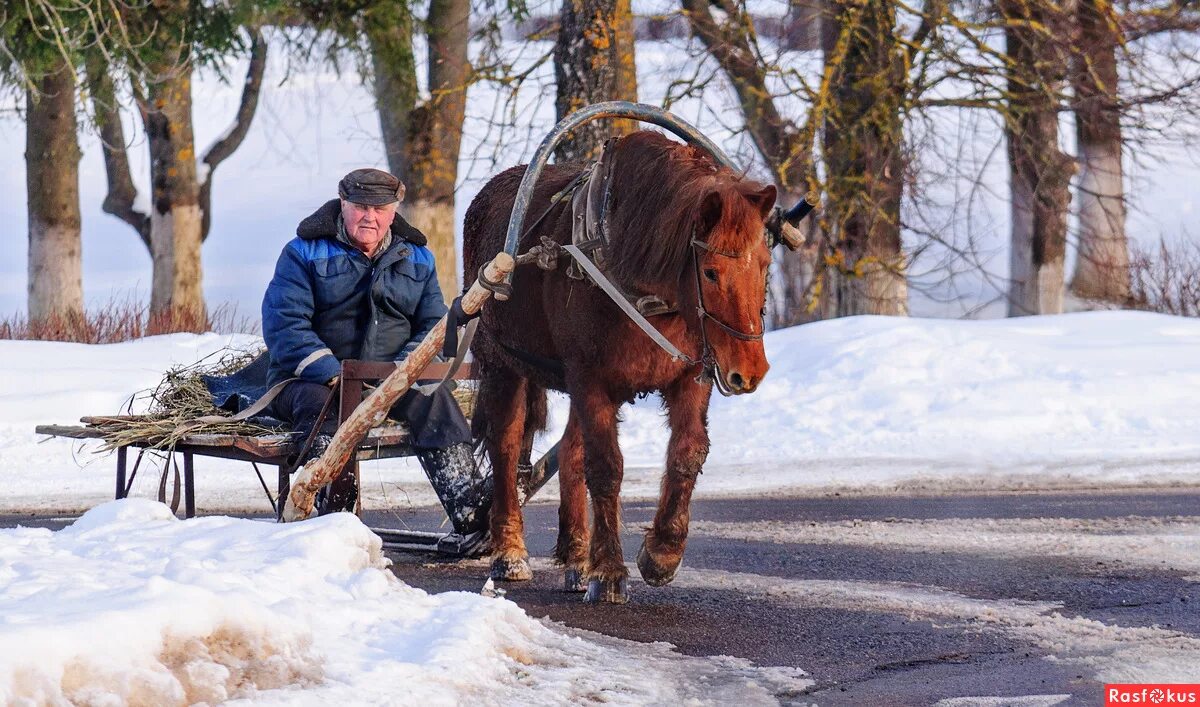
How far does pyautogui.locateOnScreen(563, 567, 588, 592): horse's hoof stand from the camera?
6.19 meters

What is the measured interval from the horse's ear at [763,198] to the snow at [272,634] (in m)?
1.63

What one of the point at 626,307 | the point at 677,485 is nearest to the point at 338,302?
the point at 626,307

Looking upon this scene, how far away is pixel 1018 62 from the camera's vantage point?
1727 cm

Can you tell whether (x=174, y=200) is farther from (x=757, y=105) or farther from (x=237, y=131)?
(x=757, y=105)

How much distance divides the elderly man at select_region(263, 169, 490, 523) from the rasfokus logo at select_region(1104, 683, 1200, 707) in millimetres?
3349

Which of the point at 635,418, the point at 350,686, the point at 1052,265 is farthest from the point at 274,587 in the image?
the point at 1052,265

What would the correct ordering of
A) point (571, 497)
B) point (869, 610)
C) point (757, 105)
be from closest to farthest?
1. point (869, 610)
2. point (571, 497)
3. point (757, 105)

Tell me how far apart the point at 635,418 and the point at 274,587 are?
897 cm

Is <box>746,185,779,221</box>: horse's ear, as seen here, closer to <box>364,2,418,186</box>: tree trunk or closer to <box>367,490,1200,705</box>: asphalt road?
<box>367,490,1200,705</box>: asphalt road

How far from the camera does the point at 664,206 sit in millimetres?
5496

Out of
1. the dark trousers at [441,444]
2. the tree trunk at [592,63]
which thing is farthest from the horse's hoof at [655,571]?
the tree trunk at [592,63]

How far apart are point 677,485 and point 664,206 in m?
1.14

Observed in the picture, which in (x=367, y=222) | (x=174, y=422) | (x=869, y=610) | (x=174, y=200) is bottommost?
(x=869, y=610)

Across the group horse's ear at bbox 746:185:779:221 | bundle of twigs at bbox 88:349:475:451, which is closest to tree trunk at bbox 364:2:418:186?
bundle of twigs at bbox 88:349:475:451
